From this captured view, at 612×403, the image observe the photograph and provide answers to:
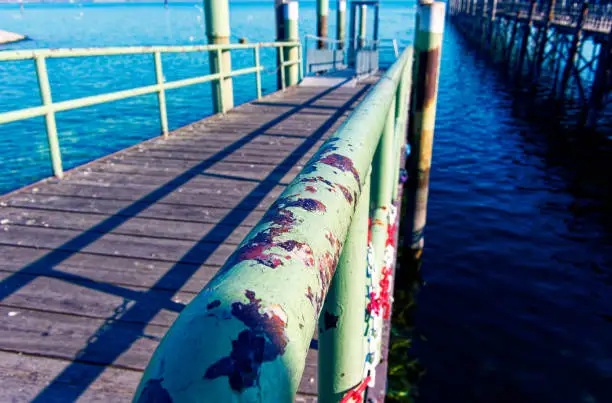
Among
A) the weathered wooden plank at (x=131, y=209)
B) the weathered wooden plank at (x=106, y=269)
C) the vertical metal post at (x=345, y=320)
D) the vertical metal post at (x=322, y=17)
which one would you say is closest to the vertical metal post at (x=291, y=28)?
the vertical metal post at (x=322, y=17)

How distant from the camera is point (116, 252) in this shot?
2.98 meters

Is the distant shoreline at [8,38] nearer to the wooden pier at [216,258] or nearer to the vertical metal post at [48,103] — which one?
the wooden pier at [216,258]

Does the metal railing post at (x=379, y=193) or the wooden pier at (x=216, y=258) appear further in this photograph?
the metal railing post at (x=379, y=193)

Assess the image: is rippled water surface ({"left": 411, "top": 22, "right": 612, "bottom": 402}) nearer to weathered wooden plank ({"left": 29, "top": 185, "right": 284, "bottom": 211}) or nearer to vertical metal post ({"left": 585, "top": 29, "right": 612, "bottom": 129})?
vertical metal post ({"left": 585, "top": 29, "right": 612, "bottom": 129})

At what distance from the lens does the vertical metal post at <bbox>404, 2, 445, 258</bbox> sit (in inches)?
227

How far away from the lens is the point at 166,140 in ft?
19.3

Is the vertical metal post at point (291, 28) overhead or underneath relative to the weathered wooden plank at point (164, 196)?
overhead

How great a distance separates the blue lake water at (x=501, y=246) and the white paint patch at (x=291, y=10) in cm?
523

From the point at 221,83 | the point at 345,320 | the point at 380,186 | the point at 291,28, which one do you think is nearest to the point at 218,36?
the point at 221,83

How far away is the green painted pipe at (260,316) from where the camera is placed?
400mm

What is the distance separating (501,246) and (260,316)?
8.95 meters

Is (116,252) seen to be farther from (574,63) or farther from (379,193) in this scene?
A: (574,63)

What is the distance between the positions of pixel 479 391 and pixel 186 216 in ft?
12.9

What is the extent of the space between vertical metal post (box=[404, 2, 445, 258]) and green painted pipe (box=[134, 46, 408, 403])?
5634mm
